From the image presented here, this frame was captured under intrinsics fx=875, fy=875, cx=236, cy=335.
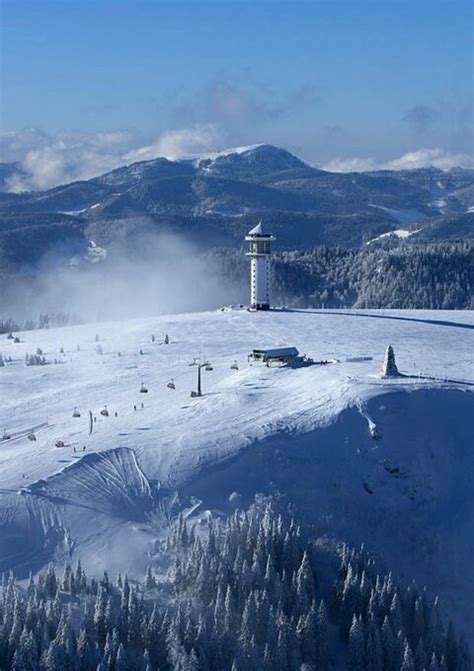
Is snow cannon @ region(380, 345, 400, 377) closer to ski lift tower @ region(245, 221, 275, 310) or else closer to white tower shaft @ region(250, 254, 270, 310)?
ski lift tower @ region(245, 221, 275, 310)

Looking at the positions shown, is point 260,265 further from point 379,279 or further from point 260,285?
point 379,279

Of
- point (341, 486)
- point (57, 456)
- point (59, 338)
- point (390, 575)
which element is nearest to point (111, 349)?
point (59, 338)

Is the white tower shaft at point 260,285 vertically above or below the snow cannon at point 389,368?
above

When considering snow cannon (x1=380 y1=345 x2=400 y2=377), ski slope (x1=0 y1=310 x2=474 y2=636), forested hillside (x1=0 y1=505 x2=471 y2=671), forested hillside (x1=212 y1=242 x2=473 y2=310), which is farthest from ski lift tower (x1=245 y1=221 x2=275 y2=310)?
forested hillside (x1=0 y1=505 x2=471 y2=671)

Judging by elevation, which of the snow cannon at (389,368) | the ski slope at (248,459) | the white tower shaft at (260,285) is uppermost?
the white tower shaft at (260,285)

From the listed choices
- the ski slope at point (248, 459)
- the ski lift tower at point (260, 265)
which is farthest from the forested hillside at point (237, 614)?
the ski lift tower at point (260, 265)

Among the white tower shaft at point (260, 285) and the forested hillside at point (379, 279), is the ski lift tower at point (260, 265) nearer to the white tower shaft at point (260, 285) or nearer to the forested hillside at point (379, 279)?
the white tower shaft at point (260, 285)

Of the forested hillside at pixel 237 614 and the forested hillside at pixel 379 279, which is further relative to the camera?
the forested hillside at pixel 379 279

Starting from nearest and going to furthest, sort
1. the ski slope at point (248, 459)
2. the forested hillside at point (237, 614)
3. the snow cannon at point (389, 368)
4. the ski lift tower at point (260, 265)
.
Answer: the forested hillside at point (237, 614) < the ski slope at point (248, 459) < the snow cannon at point (389, 368) < the ski lift tower at point (260, 265)
